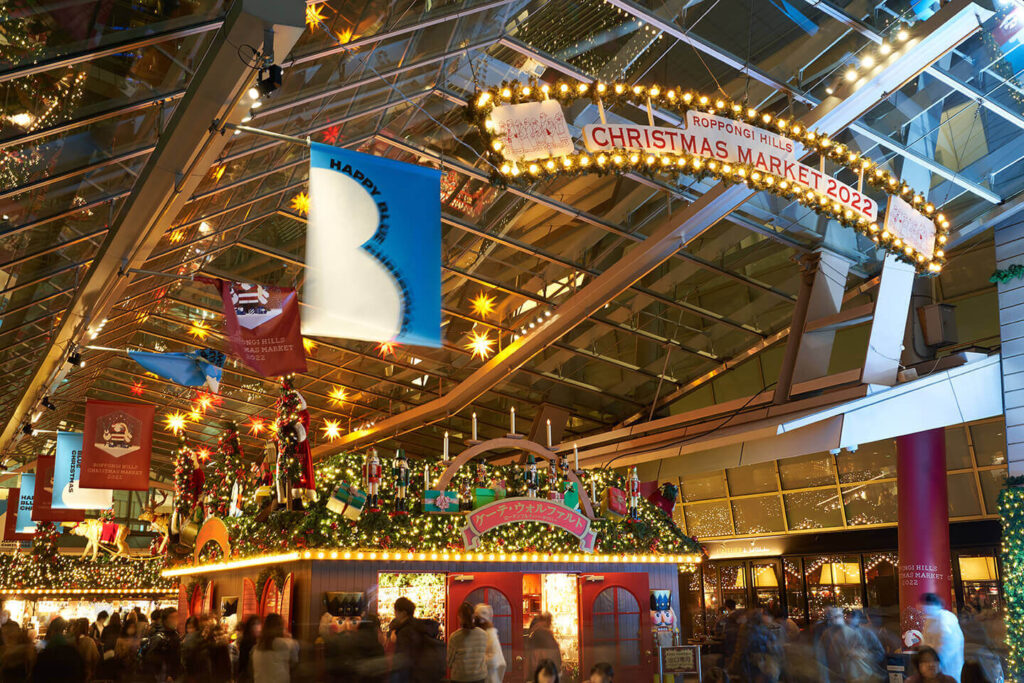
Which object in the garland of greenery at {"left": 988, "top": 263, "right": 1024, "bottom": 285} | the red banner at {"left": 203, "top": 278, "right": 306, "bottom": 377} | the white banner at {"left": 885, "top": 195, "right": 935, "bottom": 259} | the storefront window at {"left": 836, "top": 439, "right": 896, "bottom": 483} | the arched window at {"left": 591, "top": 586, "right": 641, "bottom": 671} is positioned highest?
the garland of greenery at {"left": 988, "top": 263, "right": 1024, "bottom": 285}

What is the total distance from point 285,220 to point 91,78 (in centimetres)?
734

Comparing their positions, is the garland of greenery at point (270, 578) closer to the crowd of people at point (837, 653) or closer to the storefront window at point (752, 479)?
the crowd of people at point (837, 653)

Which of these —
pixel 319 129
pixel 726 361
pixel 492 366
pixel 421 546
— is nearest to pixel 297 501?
pixel 421 546

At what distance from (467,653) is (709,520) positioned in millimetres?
15283

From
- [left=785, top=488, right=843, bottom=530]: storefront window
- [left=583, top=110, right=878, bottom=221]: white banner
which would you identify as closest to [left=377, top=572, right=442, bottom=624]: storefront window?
[left=583, top=110, right=878, bottom=221]: white banner

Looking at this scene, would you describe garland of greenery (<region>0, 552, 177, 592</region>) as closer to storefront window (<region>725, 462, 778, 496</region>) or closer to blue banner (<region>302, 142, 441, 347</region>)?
storefront window (<region>725, 462, 778, 496</region>)

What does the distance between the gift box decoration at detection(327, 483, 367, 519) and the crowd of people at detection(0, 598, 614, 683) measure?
133 cm

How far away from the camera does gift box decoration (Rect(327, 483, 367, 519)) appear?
1105 centimetres

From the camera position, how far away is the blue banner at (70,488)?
1627 cm

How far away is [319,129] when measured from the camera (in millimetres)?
10805

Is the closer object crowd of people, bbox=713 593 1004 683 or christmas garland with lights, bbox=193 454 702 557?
crowd of people, bbox=713 593 1004 683

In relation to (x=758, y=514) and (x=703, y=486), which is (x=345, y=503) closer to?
(x=758, y=514)

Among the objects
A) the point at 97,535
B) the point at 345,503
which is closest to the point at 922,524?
the point at 345,503

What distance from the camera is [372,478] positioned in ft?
36.8
